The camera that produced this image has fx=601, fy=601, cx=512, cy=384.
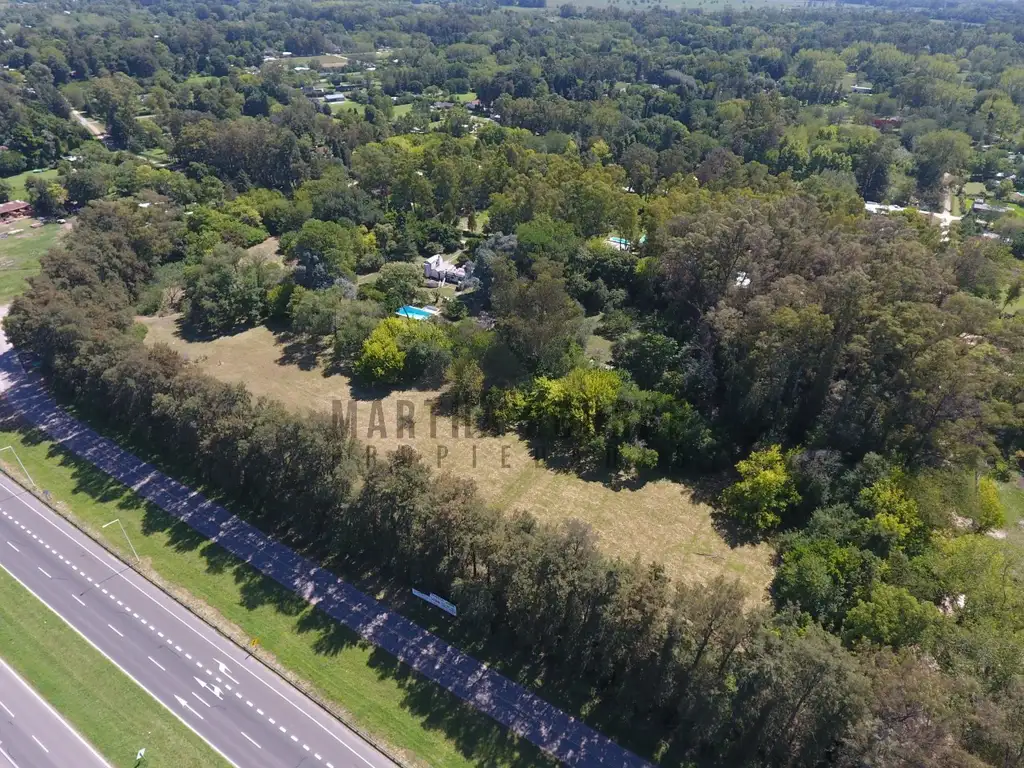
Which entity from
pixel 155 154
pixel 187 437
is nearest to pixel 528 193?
pixel 187 437

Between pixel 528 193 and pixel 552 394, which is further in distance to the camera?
pixel 528 193

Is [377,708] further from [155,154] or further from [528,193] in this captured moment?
[155,154]

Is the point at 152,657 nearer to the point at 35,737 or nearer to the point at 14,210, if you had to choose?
the point at 35,737

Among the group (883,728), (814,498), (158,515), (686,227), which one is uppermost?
(686,227)

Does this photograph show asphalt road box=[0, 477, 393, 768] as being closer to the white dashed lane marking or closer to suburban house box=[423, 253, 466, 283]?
the white dashed lane marking

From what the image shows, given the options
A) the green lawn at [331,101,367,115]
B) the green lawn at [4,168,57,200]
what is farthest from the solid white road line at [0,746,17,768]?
the green lawn at [331,101,367,115]

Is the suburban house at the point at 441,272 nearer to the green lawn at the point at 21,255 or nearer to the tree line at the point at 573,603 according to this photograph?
the tree line at the point at 573,603
